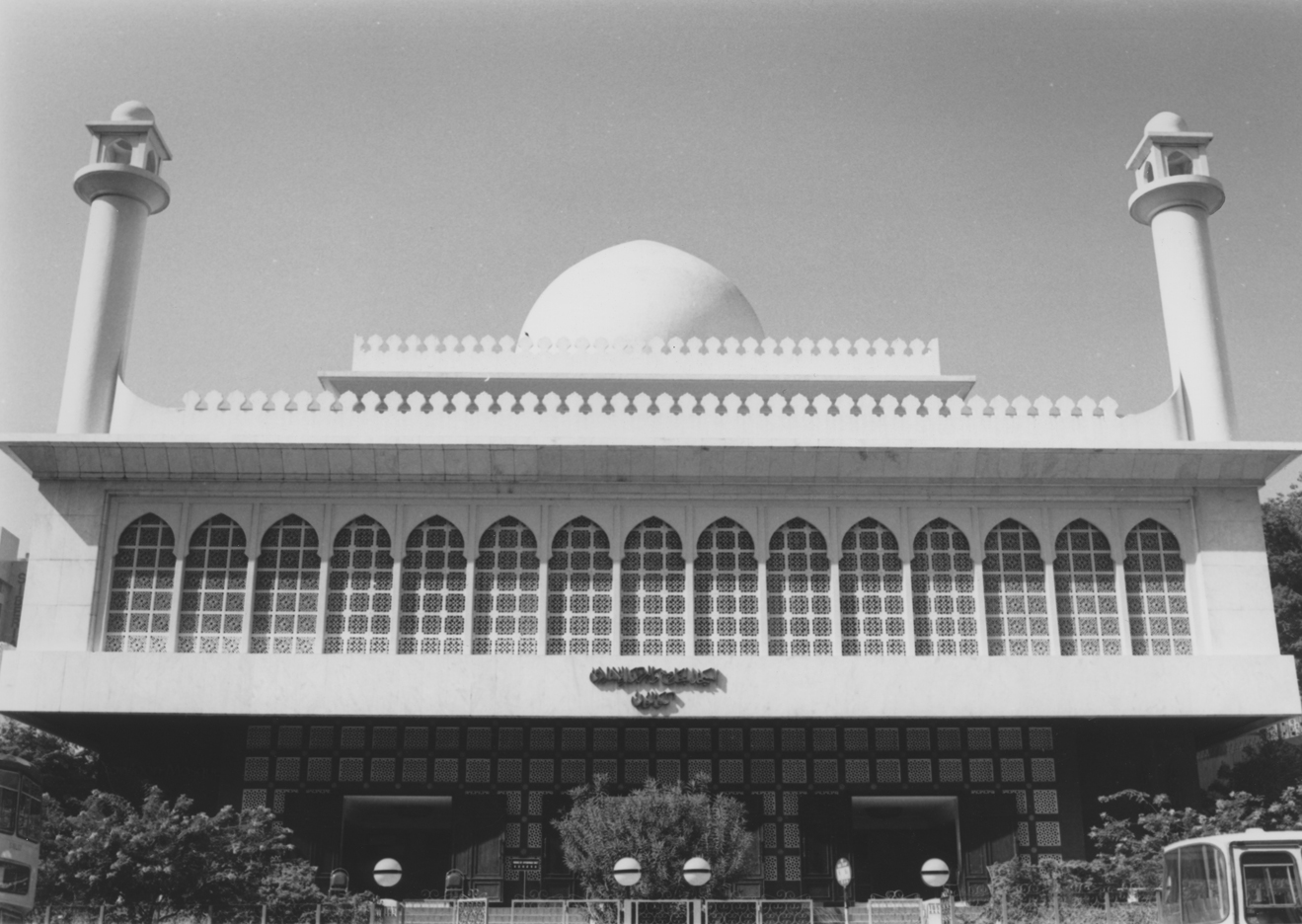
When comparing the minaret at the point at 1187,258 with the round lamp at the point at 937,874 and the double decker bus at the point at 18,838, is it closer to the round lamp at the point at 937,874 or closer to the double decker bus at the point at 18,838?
the round lamp at the point at 937,874

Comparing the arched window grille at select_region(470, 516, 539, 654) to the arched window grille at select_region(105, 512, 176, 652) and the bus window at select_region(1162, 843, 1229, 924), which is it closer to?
the arched window grille at select_region(105, 512, 176, 652)

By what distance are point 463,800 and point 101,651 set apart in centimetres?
518

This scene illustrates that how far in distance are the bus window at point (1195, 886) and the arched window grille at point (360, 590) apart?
10.4m

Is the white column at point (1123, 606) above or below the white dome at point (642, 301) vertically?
below

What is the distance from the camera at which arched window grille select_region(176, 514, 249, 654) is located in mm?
21078

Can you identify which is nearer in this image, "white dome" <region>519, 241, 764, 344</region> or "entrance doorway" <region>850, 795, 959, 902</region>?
"entrance doorway" <region>850, 795, 959, 902</region>

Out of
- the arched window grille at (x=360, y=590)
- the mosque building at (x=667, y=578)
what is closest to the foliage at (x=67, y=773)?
the mosque building at (x=667, y=578)

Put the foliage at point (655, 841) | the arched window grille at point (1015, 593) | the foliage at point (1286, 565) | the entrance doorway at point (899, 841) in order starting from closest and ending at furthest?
the foliage at point (655, 841) < the arched window grille at point (1015, 593) < the entrance doorway at point (899, 841) < the foliage at point (1286, 565)

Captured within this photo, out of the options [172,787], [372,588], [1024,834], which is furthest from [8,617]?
[1024,834]

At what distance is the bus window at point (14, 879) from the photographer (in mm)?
15969

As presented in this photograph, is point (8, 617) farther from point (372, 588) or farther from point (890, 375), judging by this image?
point (890, 375)

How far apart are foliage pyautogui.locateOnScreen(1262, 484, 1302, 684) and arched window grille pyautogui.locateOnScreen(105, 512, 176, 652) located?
20.7 meters

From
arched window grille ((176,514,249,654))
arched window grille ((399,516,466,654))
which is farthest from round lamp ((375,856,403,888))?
arched window grille ((176,514,249,654))

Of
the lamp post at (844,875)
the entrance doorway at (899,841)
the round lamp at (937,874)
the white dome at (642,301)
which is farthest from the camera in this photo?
the white dome at (642,301)
